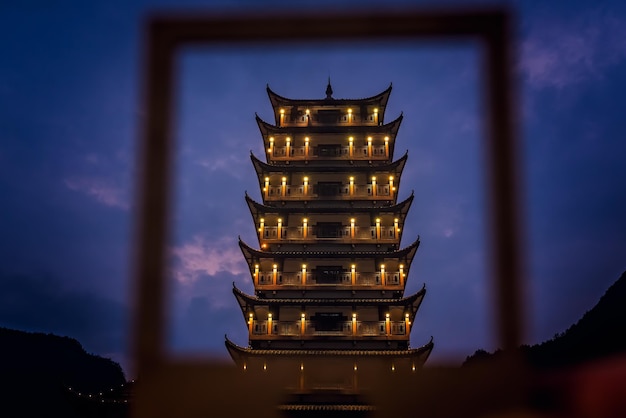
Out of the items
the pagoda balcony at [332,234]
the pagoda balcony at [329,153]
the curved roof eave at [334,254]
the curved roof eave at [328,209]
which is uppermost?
the pagoda balcony at [329,153]

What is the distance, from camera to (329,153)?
74.3 ft

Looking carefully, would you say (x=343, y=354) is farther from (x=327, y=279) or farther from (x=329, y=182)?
(x=329, y=182)

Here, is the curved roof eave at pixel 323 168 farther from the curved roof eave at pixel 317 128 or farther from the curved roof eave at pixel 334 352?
the curved roof eave at pixel 334 352

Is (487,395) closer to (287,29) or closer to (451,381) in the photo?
(451,381)

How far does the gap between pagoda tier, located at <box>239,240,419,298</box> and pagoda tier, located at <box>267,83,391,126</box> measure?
5846mm

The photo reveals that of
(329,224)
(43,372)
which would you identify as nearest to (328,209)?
(329,224)

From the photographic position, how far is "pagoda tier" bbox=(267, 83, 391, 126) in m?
23.0

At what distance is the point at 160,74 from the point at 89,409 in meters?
18.1

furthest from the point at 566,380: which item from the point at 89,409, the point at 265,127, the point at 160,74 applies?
the point at 265,127

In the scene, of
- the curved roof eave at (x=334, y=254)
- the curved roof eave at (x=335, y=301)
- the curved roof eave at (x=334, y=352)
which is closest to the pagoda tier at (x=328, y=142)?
the curved roof eave at (x=334, y=254)

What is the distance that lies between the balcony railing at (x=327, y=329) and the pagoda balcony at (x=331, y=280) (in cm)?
131

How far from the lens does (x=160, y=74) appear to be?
6.38 ft

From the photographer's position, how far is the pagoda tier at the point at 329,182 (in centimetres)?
2155

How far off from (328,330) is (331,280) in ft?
6.01
